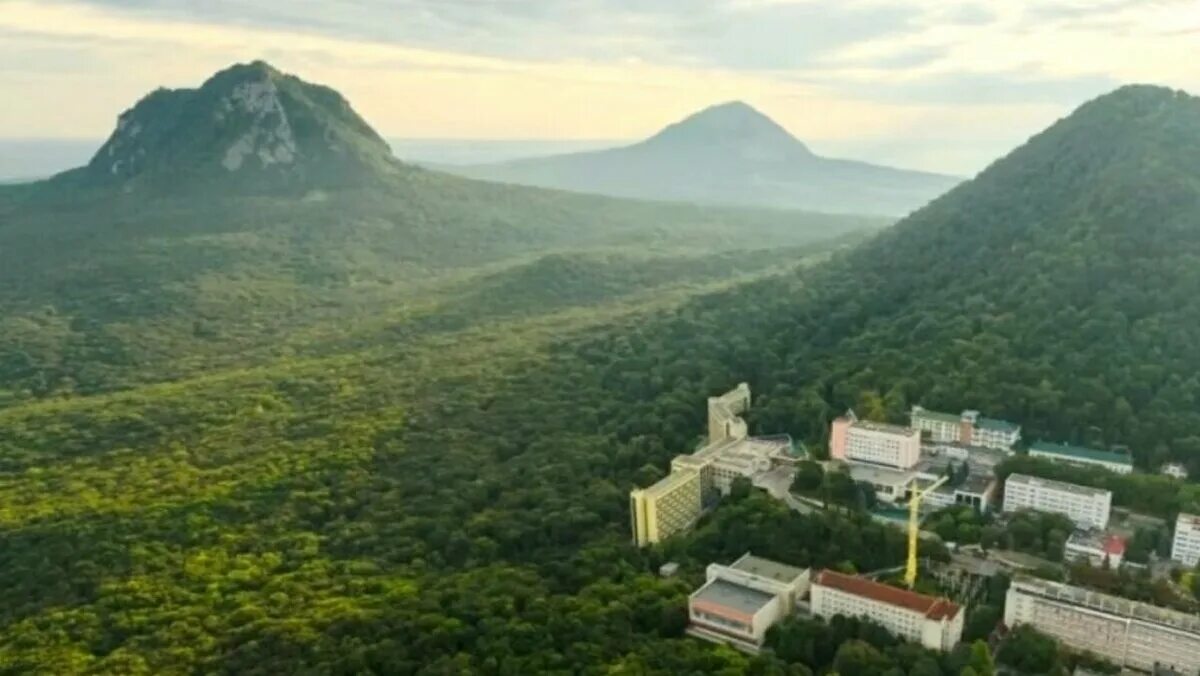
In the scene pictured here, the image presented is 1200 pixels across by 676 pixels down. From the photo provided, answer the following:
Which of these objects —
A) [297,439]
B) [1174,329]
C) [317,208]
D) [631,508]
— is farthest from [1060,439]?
[317,208]

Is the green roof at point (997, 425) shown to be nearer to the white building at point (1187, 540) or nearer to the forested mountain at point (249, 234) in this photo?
the white building at point (1187, 540)

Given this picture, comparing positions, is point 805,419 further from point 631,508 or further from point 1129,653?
point 1129,653

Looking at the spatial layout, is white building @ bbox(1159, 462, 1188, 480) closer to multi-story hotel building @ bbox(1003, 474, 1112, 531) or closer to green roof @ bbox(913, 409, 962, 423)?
multi-story hotel building @ bbox(1003, 474, 1112, 531)

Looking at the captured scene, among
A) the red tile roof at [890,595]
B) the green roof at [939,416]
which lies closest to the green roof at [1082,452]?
the green roof at [939,416]

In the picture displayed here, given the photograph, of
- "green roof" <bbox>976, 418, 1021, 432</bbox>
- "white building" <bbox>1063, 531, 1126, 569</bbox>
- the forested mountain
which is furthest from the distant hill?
the forested mountain

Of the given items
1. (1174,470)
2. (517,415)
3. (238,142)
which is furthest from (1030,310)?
(238,142)

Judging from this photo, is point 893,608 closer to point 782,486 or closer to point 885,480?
point 885,480
